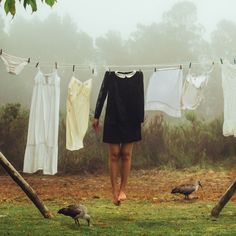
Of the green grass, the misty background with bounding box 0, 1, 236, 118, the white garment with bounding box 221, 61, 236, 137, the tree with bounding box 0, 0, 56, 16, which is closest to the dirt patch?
the green grass

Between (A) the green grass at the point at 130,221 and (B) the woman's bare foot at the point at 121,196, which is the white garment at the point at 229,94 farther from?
(B) the woman's bare foot at the point at 121,196

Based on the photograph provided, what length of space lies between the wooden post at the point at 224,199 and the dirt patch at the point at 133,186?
177 cm

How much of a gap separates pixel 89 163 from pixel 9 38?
1464 centimetres

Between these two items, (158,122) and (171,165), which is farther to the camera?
(158,122)

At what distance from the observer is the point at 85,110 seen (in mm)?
7172

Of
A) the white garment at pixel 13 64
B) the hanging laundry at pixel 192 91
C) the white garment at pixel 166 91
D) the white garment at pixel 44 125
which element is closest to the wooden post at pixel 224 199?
the white garment at pixel 166 91

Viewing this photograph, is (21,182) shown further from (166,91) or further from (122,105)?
(166,91)

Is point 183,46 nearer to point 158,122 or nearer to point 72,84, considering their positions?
point 158,122

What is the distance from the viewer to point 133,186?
899 centimetres

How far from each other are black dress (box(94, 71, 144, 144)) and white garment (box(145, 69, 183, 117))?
6.88 feet

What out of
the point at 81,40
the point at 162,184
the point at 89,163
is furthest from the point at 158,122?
the point at 81,40

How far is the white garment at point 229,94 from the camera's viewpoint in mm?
7090

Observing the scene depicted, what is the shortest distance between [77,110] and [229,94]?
7.47 ft

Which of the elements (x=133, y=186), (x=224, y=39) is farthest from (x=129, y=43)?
(x=133, y=186)
